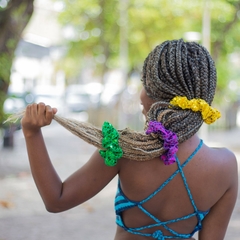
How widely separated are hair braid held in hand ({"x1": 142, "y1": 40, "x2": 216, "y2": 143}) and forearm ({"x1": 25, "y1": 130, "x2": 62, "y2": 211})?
0.43m

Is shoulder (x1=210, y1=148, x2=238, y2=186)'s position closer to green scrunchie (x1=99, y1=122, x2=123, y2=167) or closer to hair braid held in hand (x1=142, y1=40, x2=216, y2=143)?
hair braid held in hand (x1=142, y1=40, x2=216, y2=143)

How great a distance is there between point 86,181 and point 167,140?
0.34m

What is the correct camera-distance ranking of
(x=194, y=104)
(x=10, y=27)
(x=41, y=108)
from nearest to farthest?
(x=41, y=108) < (x=194, y=104) < (x=10, y=27)

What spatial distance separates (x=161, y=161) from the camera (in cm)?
180

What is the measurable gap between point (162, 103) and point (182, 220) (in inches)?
18.6

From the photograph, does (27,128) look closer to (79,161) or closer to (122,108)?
(79,161)

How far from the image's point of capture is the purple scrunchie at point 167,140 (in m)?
1.74

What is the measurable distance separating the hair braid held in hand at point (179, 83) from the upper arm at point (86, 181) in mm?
262

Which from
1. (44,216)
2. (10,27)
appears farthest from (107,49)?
(44,216)

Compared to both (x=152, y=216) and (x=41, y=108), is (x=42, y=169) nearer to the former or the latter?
(x=41, y=108)

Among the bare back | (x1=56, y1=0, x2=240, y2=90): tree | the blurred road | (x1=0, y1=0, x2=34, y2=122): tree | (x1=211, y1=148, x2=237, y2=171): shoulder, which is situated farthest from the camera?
(x1=56, y1=0, x2=240, y2=90): tree

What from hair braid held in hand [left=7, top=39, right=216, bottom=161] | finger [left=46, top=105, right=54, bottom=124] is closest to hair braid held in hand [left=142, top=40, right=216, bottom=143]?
hair braid held in hand [left=7, top=39, right=216, bottom=161]

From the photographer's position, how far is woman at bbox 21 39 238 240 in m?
1.74

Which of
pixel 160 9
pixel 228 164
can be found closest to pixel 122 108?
pixel 160 9
